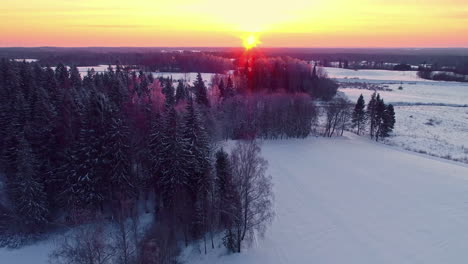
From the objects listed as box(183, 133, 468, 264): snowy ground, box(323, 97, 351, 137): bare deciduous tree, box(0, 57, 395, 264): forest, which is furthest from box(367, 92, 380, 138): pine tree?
box(0, 57, 395, 264): forest

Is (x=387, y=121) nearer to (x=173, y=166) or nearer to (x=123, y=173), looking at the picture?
(x=173, y=166)

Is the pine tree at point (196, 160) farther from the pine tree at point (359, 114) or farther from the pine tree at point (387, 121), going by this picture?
the pine tree at point (387, 121)

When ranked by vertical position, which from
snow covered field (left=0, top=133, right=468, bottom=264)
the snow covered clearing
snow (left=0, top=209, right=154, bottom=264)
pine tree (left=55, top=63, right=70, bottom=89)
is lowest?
snow (left=0, top=209, right=154, bottom=264)

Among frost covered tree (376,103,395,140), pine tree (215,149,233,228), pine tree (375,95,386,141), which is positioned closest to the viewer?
pine tree (215,149,233,228)

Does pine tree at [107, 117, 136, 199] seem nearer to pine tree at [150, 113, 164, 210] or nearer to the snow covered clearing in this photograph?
pine tree at [150, 113, 164, 210]

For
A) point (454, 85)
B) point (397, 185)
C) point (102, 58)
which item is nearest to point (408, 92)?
point (454, 85)

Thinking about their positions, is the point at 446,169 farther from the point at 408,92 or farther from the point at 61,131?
the point at 408,92
